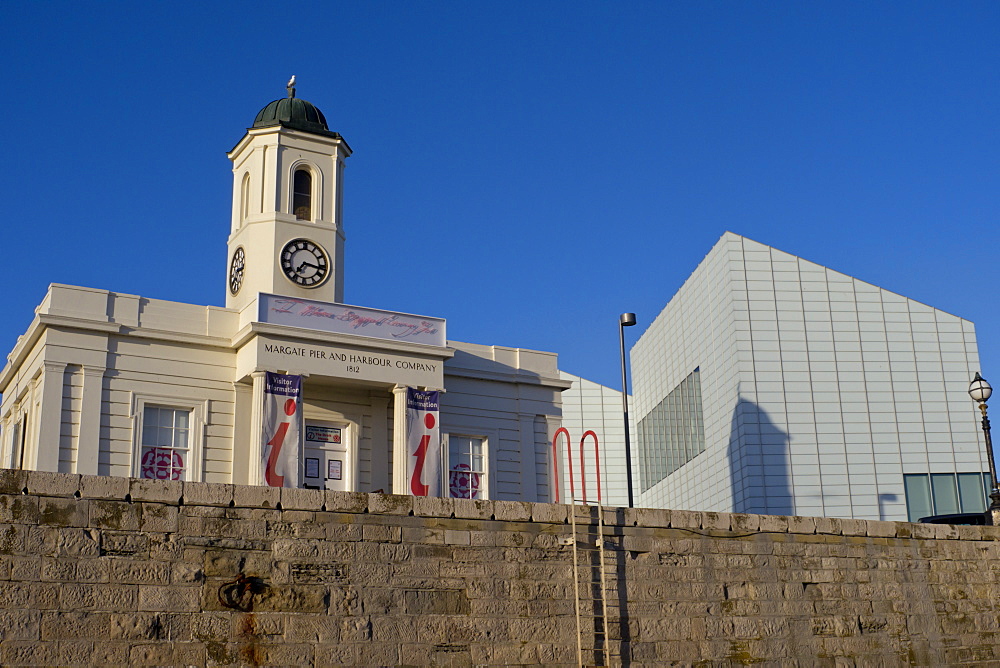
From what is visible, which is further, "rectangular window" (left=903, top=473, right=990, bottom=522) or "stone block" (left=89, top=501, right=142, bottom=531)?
"rectangular window" (left=903, top=473, right=990, bottom=522)

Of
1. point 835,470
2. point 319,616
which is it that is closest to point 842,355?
point 835,470

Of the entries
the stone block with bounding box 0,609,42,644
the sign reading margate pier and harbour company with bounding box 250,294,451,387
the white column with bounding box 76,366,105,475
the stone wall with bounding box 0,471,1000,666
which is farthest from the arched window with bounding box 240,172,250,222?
the stone block with bounding box 0,609,42,644

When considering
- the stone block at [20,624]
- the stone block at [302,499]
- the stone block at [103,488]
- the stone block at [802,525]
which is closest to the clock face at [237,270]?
the stone block at [302,499]

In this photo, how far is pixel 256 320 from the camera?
77.8 feet

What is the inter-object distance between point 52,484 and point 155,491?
3.66 feet

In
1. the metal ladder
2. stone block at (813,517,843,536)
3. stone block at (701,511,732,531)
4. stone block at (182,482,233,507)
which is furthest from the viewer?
stone block at (813,517,843,536)

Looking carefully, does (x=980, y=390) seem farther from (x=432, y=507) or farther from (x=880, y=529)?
(x=432, y=507)

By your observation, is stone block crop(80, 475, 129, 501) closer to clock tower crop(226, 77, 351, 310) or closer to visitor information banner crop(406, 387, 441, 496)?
visitor information banner crop(406, 387, 441, 496)

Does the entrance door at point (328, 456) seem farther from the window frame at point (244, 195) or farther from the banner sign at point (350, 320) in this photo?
the window frame at point (244, 195)

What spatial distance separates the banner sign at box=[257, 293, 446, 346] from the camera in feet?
78.8

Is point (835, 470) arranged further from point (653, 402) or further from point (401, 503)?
point (401, 503)

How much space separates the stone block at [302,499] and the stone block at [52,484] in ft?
7.78

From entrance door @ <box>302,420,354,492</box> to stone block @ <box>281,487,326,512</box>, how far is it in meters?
10.3

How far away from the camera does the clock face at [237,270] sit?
26.9 metres
